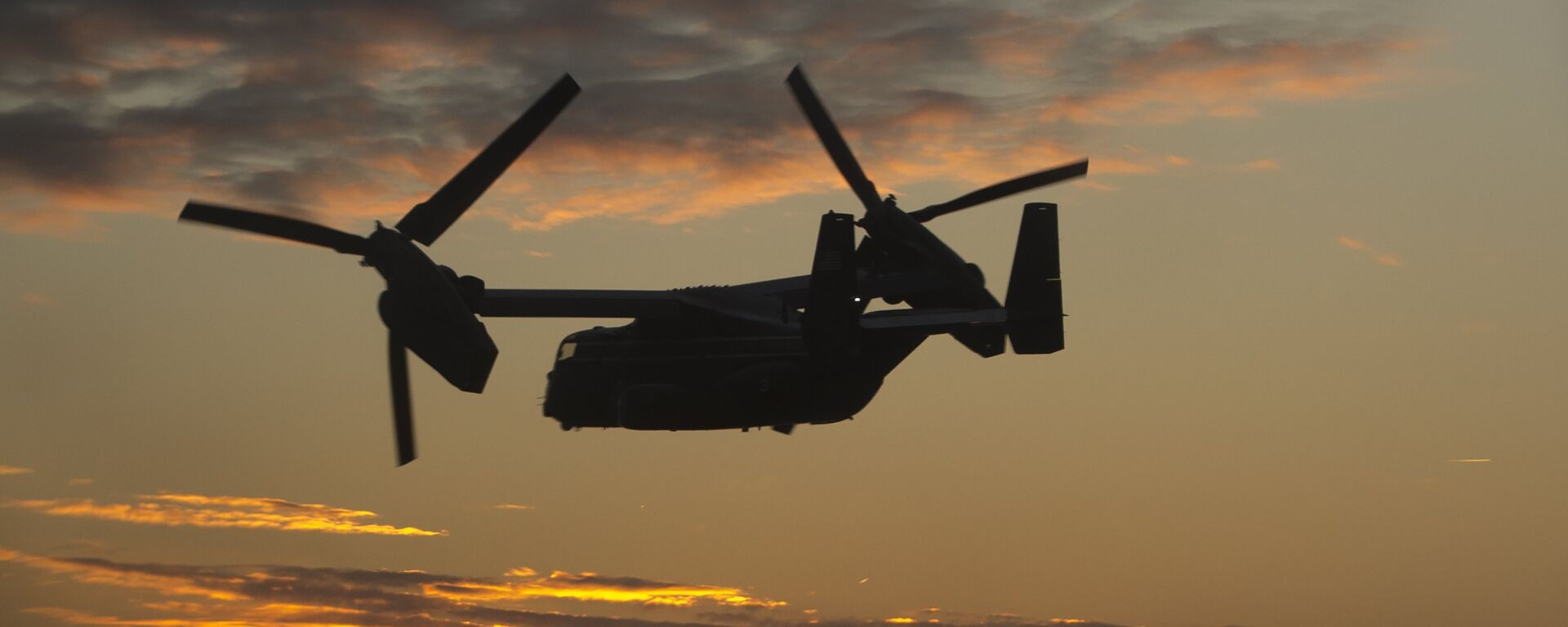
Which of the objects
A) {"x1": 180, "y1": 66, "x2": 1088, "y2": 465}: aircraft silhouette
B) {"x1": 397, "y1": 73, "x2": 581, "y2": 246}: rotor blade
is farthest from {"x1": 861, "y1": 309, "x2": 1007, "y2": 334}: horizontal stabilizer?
{"x1": 397, "y1": 73, "x2": 581, "y2": 246}: rotor blade

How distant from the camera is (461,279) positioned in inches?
1844

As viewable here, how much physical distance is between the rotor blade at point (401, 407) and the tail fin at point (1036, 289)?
18018 millimetres

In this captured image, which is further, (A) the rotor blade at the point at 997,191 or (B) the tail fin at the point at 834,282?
(A) the rotor blade at the point at 997,191

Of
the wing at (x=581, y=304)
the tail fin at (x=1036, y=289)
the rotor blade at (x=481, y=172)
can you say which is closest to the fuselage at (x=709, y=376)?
the wing at (x=581, y=304)

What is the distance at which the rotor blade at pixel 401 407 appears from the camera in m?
Answer: 46.8

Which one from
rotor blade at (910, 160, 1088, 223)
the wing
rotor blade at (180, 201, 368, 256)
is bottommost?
the wing

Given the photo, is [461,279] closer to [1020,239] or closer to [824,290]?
[824,290]

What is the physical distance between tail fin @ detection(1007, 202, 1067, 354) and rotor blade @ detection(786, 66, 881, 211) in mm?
7156

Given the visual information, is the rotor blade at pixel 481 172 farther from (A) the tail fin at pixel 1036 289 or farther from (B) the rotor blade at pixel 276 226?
(A) the tail fin at pixel 1036 289

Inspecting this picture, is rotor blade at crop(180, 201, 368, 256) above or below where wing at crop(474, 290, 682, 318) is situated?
above

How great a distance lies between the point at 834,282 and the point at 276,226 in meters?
15.9

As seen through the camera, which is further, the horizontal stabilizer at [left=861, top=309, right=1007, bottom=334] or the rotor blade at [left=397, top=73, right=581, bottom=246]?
the horizontal stabilizer at [left=861, top=309, right=1007, bottom=334]

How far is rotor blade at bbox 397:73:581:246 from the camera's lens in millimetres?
45219

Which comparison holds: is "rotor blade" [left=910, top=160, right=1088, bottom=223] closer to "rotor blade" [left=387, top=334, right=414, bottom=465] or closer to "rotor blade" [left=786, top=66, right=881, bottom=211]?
"rotor blade" [left=786, top=66, right=881, bottom=211]
